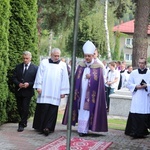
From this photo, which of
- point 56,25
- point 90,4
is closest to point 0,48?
point 90,4

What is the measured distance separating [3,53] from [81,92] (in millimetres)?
2032

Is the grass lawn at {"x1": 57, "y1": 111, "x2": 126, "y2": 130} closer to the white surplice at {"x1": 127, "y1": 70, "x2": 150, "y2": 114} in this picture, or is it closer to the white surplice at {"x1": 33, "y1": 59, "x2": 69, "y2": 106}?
the white surplice at {"x1": 127, "y1": 70, "x2": 150, "y2": 114}

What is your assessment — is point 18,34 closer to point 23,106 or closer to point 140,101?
point 23,106

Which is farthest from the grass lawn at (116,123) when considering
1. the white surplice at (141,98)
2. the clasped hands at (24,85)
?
the clasped hands at (24,85)

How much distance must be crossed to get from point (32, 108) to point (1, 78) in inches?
76.7

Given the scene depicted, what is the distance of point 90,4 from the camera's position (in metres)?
26.9

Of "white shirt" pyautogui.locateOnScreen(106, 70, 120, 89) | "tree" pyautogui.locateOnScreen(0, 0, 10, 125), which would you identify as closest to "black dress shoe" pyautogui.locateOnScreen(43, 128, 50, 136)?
"tree" pyautogui.locateOnScreen(0, 0, 10, 125)

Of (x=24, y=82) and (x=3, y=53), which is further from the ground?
(x=3, y=53)

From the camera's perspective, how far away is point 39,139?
29.6 feet

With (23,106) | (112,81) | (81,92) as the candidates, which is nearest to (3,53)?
(23,106)

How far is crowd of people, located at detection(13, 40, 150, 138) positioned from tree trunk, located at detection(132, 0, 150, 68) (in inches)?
336

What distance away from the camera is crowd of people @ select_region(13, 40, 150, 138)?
955 centimetres

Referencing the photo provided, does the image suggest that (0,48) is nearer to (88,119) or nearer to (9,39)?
(9,39)

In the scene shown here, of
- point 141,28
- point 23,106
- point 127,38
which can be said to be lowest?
point 23,106
